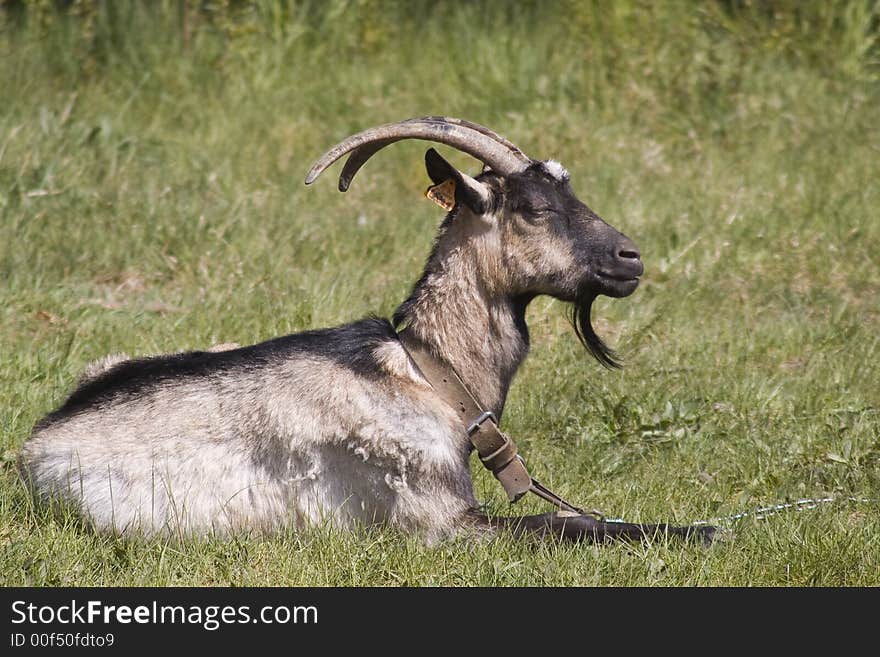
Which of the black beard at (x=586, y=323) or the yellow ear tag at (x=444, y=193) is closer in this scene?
the yellow ear tag at (x=444, y=193)

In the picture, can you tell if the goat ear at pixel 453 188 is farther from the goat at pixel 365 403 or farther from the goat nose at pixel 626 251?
the goat nose at pixel 626 251

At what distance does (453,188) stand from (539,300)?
2195 millimetres

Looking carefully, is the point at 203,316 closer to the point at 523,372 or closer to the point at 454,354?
the point at 523,372

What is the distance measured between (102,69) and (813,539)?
6611 millimetres

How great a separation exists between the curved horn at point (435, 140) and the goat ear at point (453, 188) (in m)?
0.08

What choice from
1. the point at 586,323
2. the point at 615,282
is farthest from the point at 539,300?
the point at 615,282

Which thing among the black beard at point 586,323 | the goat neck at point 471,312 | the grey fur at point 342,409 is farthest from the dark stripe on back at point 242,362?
the black beard at point 586,323

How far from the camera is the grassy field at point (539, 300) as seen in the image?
4.23 metres

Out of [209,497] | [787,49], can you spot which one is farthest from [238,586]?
[787,49]

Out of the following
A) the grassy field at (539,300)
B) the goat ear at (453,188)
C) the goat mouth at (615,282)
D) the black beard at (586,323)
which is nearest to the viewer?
the grassy field at (539,300)

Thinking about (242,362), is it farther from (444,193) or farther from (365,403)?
(444,193)

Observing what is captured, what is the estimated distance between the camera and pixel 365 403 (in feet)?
14.1

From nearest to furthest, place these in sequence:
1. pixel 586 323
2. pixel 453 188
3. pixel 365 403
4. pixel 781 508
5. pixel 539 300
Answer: pixel 365 403 < pixel 453 188 < pixel 781 508 < pixel 586 323 < pixel 539 300

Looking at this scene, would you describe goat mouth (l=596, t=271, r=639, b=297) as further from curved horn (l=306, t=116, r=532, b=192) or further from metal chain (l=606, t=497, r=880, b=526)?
metal chain (l=606, t=497, r=880, b=526)
